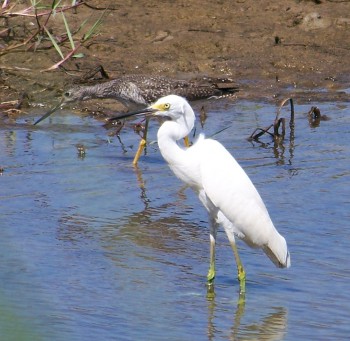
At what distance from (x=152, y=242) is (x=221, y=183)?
134 cm

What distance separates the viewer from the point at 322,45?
1345cm

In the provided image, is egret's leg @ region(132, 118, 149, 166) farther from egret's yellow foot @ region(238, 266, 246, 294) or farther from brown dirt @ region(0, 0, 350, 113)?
egret's yellow foot @ region(238, 266, 246, 294)

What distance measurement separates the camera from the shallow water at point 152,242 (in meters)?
5.59

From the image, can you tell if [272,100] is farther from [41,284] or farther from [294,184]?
[41,284]

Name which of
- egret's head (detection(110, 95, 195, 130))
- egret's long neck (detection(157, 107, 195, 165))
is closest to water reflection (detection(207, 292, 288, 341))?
egret's long neck (detection(157, 107, 195, 165))

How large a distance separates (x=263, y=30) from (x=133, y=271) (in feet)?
25.0

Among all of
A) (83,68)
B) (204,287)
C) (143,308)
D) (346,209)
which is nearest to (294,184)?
(346,209)

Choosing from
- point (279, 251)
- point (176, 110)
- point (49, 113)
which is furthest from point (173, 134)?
point (49, 113)

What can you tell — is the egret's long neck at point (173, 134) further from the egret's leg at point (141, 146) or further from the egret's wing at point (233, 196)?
the egret's leg at point (141, 146)

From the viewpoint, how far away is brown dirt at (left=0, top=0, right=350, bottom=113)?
12.2 m

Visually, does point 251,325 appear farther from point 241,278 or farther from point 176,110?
point 176,110

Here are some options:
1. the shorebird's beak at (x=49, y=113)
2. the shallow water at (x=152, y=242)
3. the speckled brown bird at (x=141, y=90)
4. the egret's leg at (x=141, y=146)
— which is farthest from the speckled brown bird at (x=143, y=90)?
the egret's leg at (x=141, y=146)

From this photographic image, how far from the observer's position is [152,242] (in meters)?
7.26

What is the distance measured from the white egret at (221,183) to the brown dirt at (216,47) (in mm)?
5668
